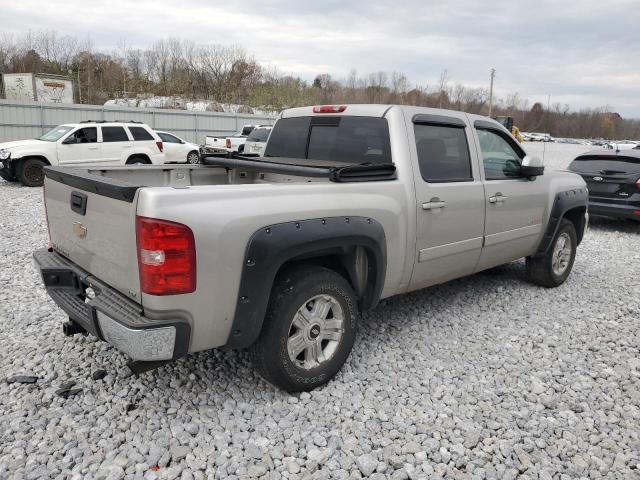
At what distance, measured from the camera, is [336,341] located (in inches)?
133

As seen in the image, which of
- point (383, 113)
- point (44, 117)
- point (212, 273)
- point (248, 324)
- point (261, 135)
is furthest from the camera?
point (44, 117)

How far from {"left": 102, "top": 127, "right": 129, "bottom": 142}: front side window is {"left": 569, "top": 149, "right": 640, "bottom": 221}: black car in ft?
37.4

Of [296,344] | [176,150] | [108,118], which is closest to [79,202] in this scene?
[296,344]

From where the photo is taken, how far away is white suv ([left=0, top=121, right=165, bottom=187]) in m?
12.8

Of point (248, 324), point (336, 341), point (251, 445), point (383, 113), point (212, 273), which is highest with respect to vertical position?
point (383, 113)

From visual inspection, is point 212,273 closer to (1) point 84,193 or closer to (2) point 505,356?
(1) point 84,193

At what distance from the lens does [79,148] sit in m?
13.6

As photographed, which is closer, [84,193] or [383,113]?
[84,193]

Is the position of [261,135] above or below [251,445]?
above

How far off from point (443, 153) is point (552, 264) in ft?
7.63

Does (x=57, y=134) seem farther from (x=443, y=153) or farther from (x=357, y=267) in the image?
(x=357, y=267)

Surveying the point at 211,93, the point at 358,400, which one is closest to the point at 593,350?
the point at 358,400

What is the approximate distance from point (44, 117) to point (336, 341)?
Result: 23924mm

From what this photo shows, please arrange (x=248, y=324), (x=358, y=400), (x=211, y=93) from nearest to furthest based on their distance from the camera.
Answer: (x=248, y=324), (x=358, y=400), (x=211, y=93)
